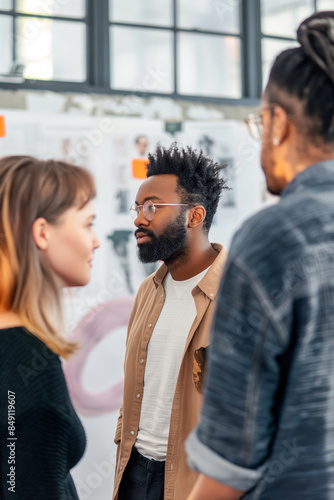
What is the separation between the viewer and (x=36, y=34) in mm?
2848

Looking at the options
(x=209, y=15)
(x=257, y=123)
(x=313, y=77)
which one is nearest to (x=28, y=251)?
(x=257, y=123)

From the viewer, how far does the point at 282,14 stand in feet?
10.7

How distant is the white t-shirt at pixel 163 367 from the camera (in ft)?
5.68

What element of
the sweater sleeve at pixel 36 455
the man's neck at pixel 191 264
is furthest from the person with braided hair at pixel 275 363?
the man's neck at pixel 191 264

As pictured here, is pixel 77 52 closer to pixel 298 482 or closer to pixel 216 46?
pixel 216 46

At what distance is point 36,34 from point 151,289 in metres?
1.47

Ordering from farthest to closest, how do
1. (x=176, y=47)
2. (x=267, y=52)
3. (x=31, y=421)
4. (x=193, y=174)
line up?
(x=267, y=52) < (x=176, y=47) < (x=193, y=174) < (x=31, y=421)

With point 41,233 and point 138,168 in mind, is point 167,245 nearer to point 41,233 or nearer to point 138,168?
point 41,233

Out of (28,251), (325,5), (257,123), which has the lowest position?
(28,251)

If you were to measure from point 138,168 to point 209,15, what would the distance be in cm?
87

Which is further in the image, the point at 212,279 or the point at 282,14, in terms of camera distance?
the point at 282,14

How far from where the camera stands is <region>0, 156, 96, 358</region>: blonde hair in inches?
43.3

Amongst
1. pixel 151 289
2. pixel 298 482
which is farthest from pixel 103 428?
pixel 298 482

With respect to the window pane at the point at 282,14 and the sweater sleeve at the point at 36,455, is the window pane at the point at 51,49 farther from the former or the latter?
the sweater sleeve at the point at 36,455
